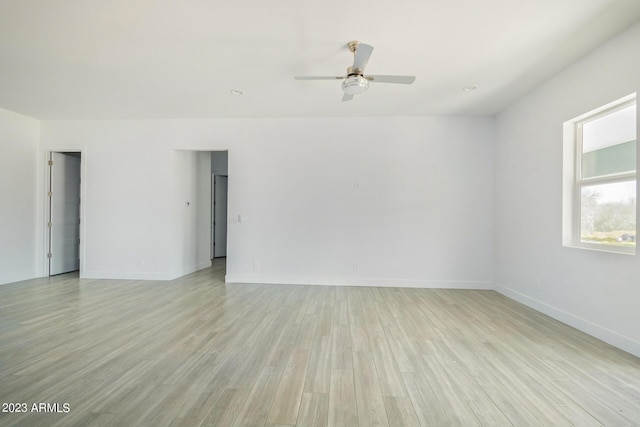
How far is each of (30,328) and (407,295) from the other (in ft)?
14.5

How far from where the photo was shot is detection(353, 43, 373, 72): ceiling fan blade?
2.38m

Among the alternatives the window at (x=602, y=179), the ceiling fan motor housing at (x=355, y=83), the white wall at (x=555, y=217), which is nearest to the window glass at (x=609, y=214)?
the window at (x=602, y=179)

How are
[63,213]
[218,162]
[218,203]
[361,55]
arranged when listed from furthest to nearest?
[218,203]
[218,162]
[63,213]
[361,55]

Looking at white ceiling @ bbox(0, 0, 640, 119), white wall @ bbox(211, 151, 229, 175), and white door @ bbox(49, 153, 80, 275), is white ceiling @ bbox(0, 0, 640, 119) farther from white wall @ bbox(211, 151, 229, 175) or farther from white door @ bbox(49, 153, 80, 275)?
white wall @ bbox(211, 151, 229, 175)

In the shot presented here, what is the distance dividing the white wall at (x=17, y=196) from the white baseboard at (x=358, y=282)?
11.3 feet

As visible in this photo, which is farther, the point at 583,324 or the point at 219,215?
the point at 219,215

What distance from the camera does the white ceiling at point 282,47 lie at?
7.65 ft

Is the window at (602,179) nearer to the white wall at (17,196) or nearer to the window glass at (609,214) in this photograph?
the window glass at (609,214)

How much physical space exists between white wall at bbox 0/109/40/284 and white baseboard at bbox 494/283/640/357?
782 cm

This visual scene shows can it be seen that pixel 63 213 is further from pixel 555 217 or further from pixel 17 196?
pixel 555 217

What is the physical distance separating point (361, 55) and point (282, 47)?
830 millimetres

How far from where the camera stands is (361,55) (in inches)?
99.1

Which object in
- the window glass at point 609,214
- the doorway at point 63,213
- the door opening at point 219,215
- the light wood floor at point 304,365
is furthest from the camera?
the door opening at point 219,215

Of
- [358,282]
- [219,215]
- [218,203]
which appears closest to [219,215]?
[219,215]
